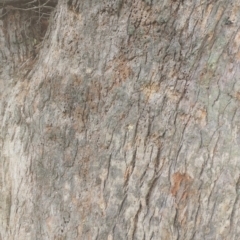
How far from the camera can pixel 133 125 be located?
84.6 inches

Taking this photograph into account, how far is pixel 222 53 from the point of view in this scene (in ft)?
6.59

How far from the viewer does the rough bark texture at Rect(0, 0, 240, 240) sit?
6.63 feet

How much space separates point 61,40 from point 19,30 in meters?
0.50

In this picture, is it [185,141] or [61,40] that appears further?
[61,40]

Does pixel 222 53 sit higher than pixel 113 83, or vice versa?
pixel 222 53

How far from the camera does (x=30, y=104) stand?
2.43 metres

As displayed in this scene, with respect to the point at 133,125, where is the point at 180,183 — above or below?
below

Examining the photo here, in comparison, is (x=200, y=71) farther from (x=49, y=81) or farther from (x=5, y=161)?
(x=5, y=161)

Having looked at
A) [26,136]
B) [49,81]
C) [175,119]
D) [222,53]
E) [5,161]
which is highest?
[222,53]

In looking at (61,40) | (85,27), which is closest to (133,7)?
(85,27)

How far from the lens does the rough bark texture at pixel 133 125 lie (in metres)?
2.02

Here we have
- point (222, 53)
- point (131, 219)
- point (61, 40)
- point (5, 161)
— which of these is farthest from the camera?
point (5, 161)

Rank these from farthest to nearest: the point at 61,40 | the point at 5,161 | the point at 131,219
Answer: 1. the point at 5,161
2. the point at 61,40
3. the point at 131,219

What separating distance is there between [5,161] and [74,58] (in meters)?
0.78
